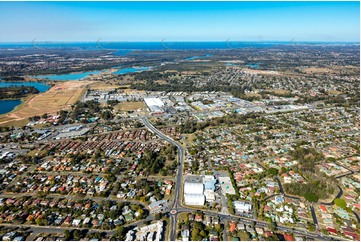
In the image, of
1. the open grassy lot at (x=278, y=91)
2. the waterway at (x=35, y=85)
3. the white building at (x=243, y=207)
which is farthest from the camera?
the waterway at (x=35, y=85)

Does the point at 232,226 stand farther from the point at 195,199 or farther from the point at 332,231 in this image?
the point at 332,231

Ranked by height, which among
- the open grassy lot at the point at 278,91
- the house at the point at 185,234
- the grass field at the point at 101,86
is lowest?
the open grassy lot at the point at 278,91

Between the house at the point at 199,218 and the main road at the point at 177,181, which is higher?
the house at the point at 199,218

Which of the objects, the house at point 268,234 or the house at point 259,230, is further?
the house at point 259,230

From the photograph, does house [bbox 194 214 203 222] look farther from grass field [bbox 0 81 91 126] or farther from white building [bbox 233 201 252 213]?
grass field [bbox 0 81 91 126]

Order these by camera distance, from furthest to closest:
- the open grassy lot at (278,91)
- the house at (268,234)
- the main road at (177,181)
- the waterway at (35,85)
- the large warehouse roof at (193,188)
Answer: the waterway at (35,85), the open grassy lot at (278,91), the large warehouse roof at (193,188), the main road at (177,181), the house at (268,234)

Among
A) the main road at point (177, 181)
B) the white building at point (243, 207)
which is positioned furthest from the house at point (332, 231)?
the main road at point (177, 181)

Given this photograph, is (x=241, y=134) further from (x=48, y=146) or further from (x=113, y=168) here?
(x=48, y=146)

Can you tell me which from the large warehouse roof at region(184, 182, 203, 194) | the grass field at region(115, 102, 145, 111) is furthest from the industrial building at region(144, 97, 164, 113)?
the large warehouse roof at region(184, 182, 203, 194)

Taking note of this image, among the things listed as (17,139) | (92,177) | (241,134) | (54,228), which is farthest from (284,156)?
(17,139)

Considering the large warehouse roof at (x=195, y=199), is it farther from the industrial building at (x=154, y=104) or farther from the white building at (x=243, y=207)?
the industrial building at (x=154, y=104)
